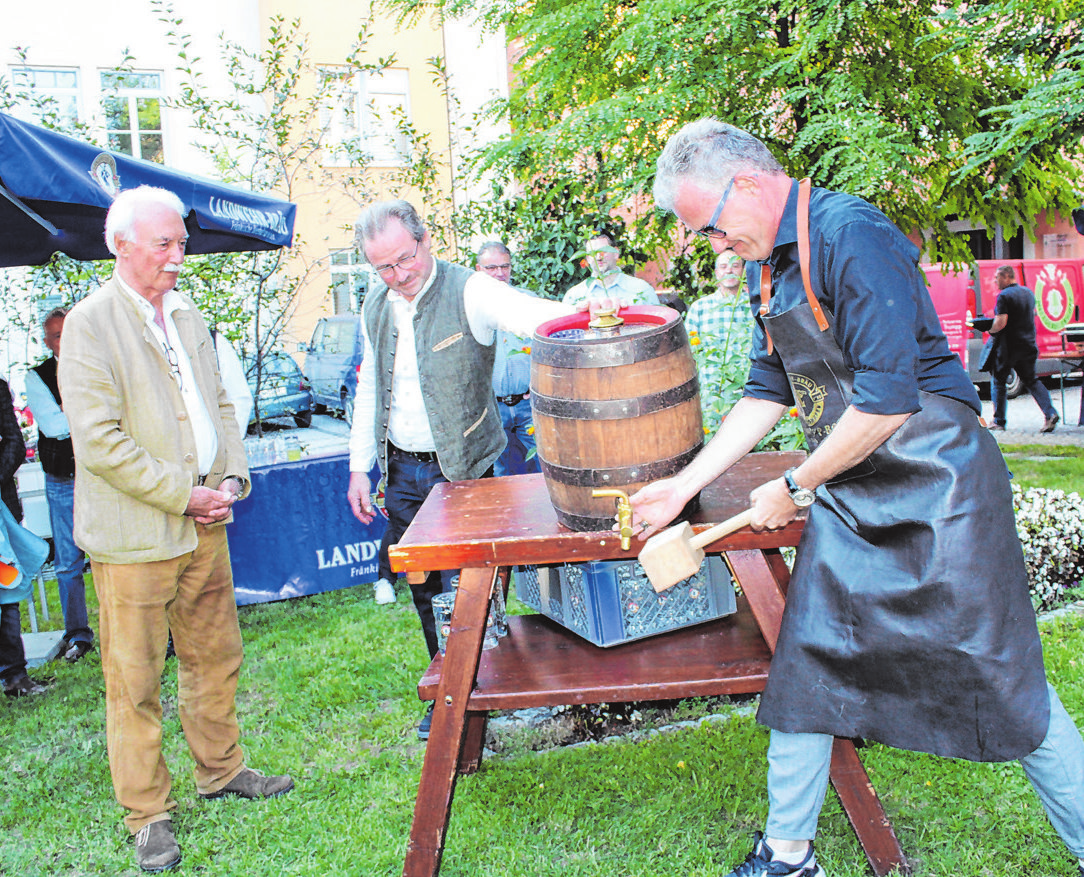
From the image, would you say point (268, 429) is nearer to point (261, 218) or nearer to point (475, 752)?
point (261, 218)

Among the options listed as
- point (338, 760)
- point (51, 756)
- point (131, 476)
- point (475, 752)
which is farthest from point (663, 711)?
point (51, 756)

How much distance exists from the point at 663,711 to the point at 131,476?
212 cm

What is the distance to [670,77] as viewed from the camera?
22.0 feet

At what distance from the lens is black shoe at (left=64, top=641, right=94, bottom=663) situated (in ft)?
15.6

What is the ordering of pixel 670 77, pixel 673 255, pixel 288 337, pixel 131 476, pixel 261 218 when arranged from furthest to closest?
pixel 673 255 → pixel 288 337 → pixel 670 77 → pixel 261 218 → pixel 131 476

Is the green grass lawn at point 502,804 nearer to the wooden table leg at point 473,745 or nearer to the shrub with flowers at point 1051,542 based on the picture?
the wooden table leg at point 473,745

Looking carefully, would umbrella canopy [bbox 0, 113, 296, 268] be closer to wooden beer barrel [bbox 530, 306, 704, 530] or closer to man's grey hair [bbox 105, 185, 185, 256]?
man's grey hair [bbox 105, 185, 185, 256]

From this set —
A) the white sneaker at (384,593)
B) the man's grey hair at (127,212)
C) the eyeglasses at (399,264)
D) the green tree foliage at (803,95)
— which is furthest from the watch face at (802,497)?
the green tree foliage at (803,95)

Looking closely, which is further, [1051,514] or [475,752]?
[1051,514]

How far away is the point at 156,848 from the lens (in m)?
2.77

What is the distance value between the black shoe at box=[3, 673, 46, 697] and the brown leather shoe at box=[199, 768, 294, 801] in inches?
66.9

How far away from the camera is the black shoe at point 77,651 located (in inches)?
187

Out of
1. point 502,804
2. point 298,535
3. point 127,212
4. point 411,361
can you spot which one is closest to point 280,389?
point 298,535

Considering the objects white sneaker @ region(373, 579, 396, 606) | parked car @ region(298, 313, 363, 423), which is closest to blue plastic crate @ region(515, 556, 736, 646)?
white sneaker @ region(373, 579, 396, 606)
